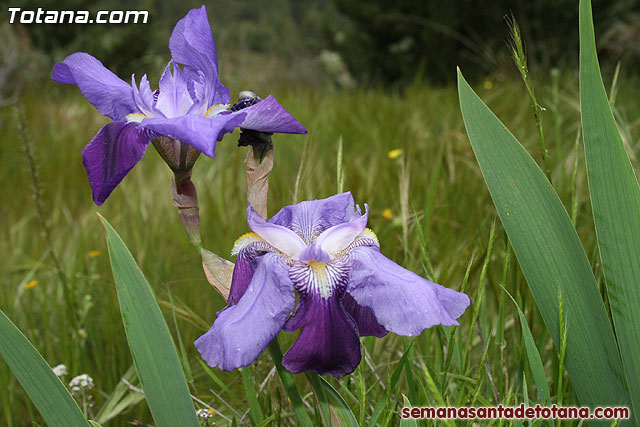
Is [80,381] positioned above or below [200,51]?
below

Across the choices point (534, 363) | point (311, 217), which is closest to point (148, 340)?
point (311, 217)

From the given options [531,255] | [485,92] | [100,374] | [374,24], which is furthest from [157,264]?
[374,24]

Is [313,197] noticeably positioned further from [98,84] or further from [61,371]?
[98,84]

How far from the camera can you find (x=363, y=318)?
2.10 feet

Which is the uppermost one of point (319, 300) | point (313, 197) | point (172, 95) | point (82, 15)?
point (82, 15)

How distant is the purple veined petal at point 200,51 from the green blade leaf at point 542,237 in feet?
1.04

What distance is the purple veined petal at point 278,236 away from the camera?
2.02 ft

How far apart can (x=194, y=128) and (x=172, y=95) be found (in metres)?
0.15

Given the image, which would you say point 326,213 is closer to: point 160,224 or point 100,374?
point 100,374

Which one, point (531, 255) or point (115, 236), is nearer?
point (115, 236)

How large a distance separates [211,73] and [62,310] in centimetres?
104

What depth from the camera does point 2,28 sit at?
19.9 ft

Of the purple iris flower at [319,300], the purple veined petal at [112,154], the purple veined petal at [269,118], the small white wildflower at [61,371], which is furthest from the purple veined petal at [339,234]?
the small white wildflower at [61,371]

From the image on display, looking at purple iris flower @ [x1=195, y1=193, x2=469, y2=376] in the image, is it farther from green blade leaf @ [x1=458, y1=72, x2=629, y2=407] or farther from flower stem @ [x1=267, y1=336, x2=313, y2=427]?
green blade leaf @ [x1=458, y1=72, x2=629, y2=407]
